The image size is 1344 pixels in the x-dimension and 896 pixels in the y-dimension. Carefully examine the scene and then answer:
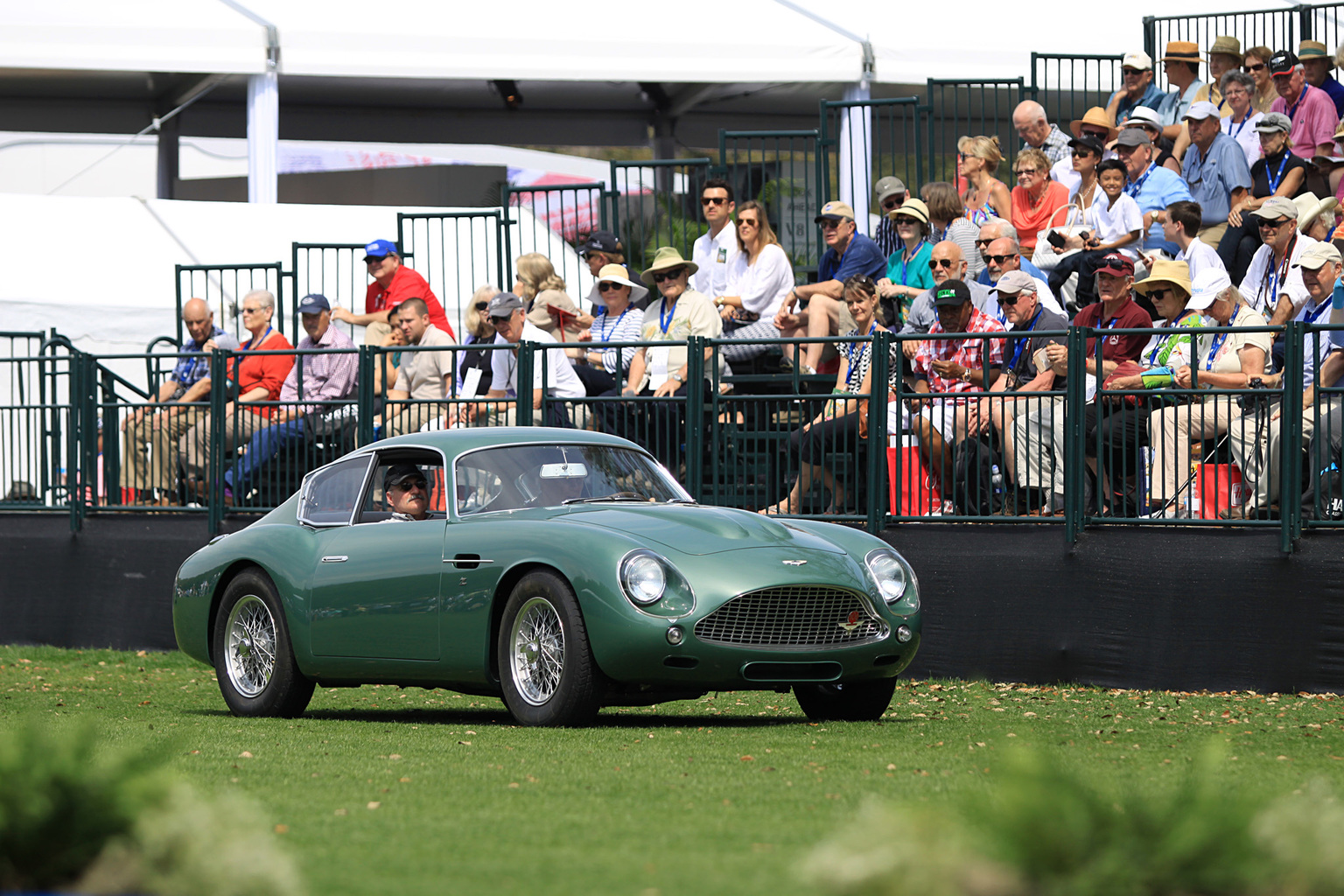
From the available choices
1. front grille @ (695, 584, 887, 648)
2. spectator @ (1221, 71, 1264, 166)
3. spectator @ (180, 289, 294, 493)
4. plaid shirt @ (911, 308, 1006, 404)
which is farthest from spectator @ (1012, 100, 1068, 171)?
front grille @ (695, 584, 887, 648)

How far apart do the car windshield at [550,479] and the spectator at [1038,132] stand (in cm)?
816

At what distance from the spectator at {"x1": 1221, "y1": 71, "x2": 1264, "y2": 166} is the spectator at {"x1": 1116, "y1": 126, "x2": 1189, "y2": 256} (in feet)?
3.24

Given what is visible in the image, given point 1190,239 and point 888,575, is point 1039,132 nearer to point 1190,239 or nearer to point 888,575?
point 1190,239

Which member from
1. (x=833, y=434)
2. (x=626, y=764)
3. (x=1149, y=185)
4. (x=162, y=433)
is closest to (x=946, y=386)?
(x=833, y=434)

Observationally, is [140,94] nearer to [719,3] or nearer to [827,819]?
[719,3]

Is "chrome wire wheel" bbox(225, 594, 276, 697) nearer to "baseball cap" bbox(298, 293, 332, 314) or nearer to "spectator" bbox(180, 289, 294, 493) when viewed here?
"spectator" bbox(180, 289, 294, 493)

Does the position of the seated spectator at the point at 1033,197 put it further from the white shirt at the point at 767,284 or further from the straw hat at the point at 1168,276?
the straw hat at the point at 1168,276

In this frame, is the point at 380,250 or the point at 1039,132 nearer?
the point at 1039,132

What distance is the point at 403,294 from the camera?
1872 cm

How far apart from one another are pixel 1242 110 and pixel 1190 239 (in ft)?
11.2

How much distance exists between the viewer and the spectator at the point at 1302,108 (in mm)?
17406

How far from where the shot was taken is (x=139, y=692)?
1311cm

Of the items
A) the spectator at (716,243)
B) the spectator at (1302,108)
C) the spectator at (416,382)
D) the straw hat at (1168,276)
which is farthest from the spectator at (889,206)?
the spectator at (416,382)

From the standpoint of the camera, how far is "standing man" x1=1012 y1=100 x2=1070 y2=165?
1828 cm
